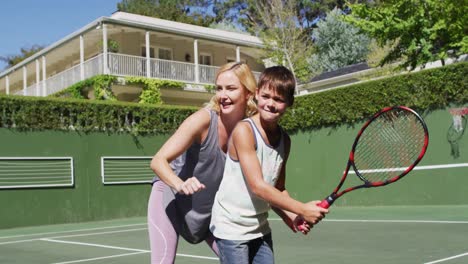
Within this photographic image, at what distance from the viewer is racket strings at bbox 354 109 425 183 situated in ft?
11.2

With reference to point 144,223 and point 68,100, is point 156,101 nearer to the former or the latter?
point 68,100

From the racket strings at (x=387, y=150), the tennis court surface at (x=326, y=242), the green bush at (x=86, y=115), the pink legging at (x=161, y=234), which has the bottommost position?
the tennis court surface at (x=326, y=242)

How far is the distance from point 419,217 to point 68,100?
788 cm

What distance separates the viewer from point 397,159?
3.71 m

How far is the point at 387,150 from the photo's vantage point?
3.95 metres

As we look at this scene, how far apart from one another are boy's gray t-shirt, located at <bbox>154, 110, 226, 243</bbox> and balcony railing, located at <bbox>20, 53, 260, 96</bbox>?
18376 mm

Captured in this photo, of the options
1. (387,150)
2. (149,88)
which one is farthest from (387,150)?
(149,88)

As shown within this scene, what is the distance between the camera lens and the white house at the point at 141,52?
857 inches

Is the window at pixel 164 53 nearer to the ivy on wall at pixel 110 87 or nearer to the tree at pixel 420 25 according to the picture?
the ivy on wall at pixel 110 87

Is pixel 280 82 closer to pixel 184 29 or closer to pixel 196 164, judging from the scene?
pixel 196 164

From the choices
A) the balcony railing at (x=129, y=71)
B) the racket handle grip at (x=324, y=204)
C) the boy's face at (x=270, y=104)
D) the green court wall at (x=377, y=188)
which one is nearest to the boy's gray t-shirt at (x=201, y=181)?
the boy's face at (x=270, y=104)

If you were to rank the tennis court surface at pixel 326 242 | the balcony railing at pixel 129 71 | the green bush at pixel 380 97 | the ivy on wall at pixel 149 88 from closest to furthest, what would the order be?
the tennis court surface at pixel 326 242, the green bush at pixel 380 97, the ivy on wall at pixel 149 88, the balcony railing at pixel 129 71

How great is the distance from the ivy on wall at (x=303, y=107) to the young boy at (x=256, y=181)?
9.99m

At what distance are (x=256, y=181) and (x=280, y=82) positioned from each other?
44cm
